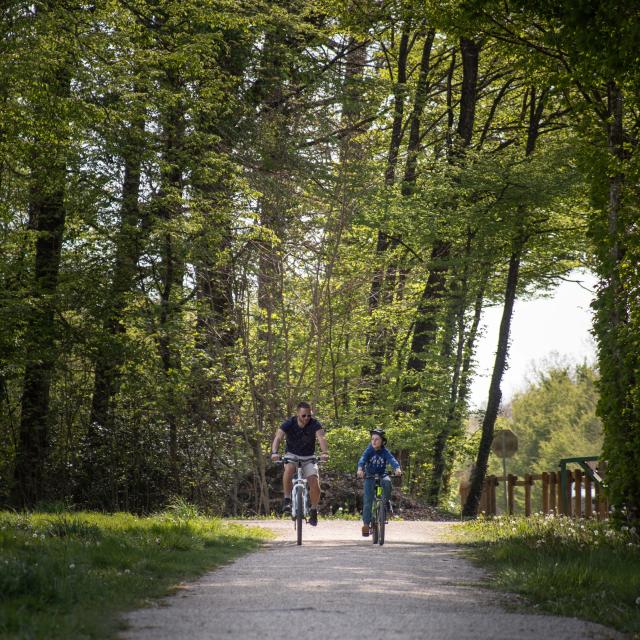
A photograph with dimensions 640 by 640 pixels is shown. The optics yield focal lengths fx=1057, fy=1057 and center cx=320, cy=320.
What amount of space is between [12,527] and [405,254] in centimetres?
2148

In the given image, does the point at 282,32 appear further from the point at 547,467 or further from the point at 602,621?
the point at 547,467

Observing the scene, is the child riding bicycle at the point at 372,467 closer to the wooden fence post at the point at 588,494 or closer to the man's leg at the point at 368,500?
the man's leg at the point at 368,500

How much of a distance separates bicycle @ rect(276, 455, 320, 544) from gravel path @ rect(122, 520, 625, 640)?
2.28 meters

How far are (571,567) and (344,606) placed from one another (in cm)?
285

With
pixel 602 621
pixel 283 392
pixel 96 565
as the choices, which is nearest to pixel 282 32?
pixel 283 392

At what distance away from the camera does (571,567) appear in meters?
9.73

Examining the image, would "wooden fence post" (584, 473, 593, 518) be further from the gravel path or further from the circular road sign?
the gravel path

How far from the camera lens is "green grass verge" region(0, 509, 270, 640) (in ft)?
22.5

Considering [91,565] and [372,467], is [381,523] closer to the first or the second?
[372,467]

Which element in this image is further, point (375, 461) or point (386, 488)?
point (375, 461)

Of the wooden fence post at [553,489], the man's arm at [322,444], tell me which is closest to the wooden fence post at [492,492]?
the wooden fence post at [553,489]

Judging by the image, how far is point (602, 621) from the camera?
24.8 ft

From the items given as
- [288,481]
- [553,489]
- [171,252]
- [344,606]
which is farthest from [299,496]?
[553,489]

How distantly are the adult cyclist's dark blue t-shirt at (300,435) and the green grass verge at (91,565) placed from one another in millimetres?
1456
